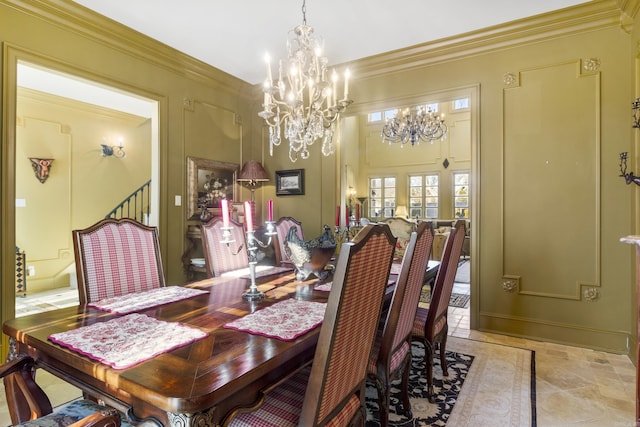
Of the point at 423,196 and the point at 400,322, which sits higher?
the point at 423,196

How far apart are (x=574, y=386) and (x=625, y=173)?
5.43ft

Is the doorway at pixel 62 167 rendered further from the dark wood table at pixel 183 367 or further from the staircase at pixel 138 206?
the dark wood table at pixel 183 367

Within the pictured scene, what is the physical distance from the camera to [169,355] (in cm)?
100

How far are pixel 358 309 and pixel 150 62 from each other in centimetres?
343

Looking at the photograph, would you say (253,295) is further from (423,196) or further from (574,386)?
(423,196)

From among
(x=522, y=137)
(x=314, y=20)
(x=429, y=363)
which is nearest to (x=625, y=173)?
(x=522, y=137)

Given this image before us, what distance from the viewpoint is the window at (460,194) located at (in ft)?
29.2

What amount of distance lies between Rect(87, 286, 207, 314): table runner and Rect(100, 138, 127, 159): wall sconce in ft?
15.2

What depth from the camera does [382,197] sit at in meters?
9.95

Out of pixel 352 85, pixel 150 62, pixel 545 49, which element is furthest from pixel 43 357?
pixel 545 49

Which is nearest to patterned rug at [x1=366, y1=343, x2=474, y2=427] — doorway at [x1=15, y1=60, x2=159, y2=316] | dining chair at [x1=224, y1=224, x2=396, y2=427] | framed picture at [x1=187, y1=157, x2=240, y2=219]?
dining chair at [x1=224, y1=224, x2=396, y2=427]

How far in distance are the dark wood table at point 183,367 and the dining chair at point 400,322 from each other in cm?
40

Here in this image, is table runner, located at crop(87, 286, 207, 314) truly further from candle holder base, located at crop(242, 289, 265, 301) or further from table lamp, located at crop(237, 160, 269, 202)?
table lamp, located at crop(237, 160, 269, 202)

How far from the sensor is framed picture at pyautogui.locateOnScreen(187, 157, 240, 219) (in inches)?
148
